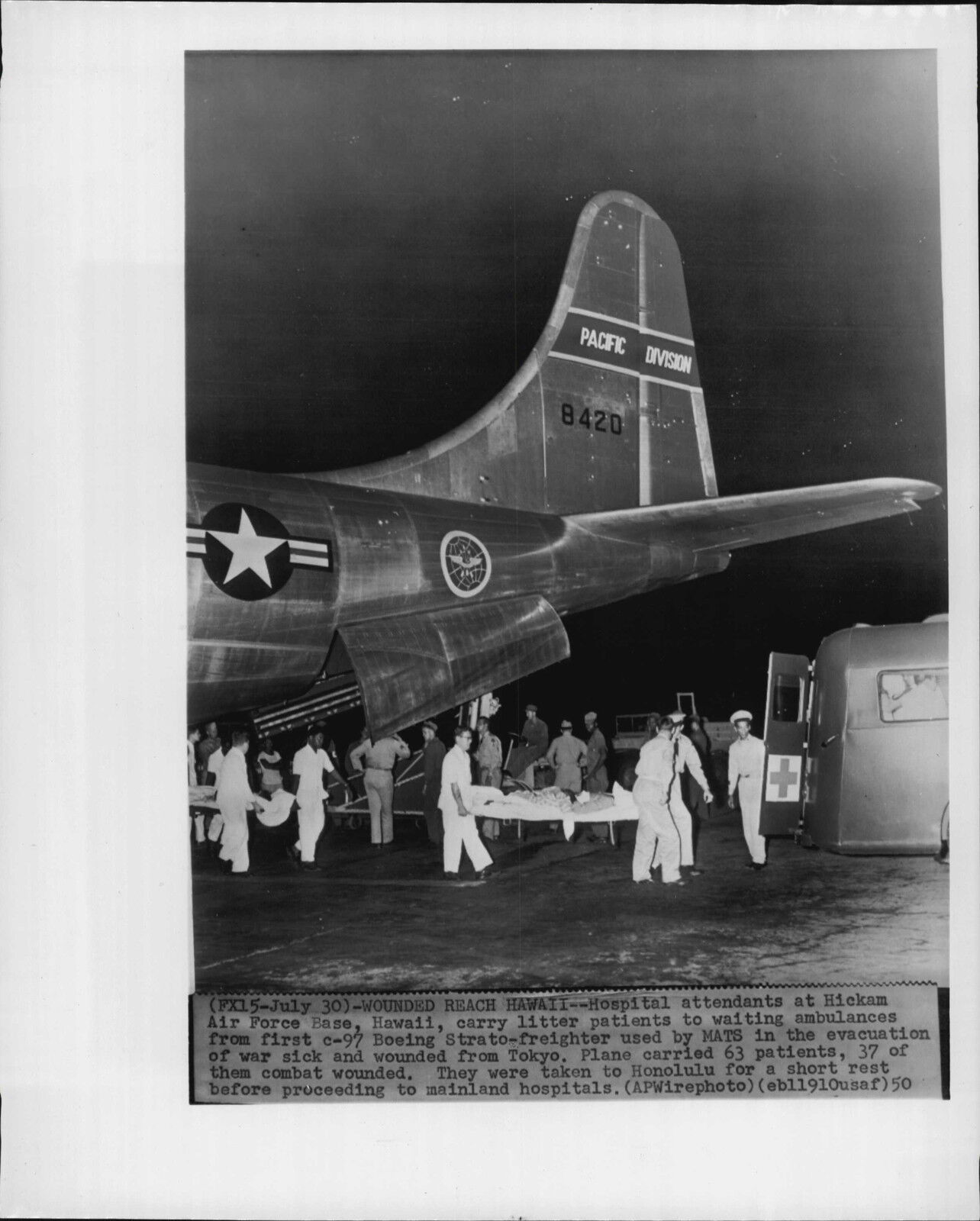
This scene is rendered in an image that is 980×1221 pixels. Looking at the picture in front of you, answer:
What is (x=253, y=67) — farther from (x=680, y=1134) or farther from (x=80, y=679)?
(x=680, y=1134)

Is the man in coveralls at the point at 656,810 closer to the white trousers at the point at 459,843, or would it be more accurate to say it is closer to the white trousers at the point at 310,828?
the white trousers at the point at 459,843

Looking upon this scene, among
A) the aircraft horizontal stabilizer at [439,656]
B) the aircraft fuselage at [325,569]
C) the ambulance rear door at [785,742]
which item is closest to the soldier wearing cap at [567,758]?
the aircraft horizontal stabilizer at [439,656]

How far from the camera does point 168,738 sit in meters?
5.08

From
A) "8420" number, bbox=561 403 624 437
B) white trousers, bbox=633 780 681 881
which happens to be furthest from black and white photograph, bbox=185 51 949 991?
"8420" number, bbox=561 403 624 437

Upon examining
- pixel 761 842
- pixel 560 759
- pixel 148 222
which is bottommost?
pixel 761 842

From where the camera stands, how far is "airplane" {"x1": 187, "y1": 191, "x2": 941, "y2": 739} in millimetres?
5203

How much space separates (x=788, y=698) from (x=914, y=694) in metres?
0.67

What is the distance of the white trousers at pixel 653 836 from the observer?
5.37 metres

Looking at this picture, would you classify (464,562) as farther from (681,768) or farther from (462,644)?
(681,768)

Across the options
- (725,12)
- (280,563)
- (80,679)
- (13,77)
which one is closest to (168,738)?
(80,679)

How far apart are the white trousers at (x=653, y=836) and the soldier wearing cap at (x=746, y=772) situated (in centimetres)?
46

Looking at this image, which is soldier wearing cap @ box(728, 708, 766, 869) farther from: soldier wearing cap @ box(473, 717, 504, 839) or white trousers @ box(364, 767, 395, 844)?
white trousers @ box(364, 767, 395, 844)

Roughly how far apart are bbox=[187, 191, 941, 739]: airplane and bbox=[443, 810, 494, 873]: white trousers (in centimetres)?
59

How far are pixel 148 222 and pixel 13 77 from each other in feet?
3.09
